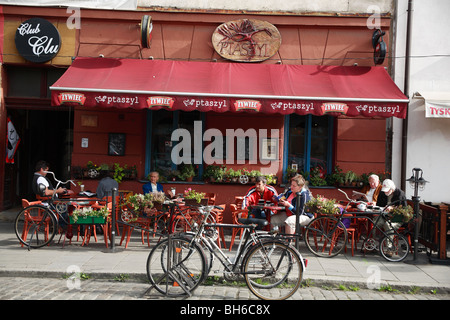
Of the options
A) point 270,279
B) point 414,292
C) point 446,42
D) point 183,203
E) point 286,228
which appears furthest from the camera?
point 446,42

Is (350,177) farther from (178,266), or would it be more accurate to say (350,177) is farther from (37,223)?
(37,223)

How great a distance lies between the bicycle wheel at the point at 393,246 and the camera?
282 inches

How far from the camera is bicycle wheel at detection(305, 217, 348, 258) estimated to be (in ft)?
23.9

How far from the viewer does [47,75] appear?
→ 10422 mm

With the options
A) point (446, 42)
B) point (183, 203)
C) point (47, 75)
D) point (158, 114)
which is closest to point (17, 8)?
point (47, 75)

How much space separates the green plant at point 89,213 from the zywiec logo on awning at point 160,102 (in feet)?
7.48

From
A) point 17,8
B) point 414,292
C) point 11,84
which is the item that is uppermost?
point 17,8

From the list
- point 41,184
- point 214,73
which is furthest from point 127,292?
point 214,73

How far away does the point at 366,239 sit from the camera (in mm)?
7465

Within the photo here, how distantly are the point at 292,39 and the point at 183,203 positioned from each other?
4.93 metres

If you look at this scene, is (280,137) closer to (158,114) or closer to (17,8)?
(158,114)

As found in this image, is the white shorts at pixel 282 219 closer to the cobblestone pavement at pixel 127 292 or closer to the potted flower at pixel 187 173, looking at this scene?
the cobblestone pavement at pixel 127 292

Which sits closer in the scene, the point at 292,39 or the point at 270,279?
the point at 270,279

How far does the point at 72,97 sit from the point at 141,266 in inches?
156
